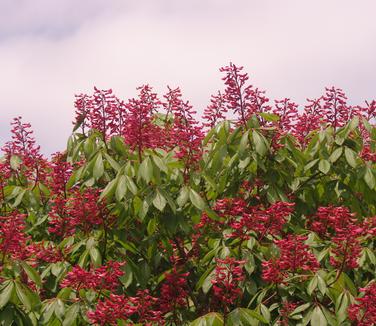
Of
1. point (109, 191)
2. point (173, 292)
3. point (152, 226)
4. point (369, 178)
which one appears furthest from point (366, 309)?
point (109, 191)

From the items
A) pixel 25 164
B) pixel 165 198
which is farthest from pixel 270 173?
pixel 25 164

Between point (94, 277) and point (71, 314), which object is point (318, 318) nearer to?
point (94, 277)

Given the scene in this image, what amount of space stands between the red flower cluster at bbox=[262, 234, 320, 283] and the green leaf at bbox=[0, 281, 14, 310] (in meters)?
1.75

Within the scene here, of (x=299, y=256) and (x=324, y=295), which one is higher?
(x=299, y=256)

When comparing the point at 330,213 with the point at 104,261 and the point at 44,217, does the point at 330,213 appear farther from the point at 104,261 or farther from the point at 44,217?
the point at 44,217

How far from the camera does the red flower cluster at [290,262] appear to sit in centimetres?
464

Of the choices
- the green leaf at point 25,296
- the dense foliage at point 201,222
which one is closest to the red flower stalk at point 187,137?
the dense foliage at point 201,222

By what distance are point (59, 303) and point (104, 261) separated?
0.69 metres

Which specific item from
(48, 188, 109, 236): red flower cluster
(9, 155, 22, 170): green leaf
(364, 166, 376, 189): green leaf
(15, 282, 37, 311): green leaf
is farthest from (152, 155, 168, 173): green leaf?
(9, 155, 22, 170): green leaf

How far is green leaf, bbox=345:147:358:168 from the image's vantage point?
5.51m

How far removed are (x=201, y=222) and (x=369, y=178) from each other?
1438 millimetres

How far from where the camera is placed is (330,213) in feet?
17.7

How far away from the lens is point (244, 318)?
4562 mm

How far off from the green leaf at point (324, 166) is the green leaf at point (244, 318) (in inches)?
57.8
